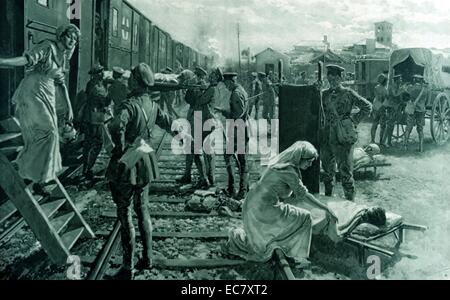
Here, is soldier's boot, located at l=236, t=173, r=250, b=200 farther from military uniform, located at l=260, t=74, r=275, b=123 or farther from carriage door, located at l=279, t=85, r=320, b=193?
military uniform, located at l=260, t=74, r=275, b=123

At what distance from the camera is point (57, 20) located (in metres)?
7.19

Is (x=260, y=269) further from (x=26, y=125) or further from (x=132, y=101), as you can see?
(x=26, y=125)

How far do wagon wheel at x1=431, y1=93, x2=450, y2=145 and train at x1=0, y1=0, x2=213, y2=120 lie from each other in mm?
9088

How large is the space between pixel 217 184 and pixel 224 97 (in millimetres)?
10044

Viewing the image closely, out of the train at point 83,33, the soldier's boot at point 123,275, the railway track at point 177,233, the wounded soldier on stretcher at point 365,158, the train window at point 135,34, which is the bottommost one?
the soldier's boot at point 123,275

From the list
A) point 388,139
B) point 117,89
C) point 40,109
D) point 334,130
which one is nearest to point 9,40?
point 117,89

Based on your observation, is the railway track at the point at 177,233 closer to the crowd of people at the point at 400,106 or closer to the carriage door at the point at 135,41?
the crowd of people at the point at 400,106

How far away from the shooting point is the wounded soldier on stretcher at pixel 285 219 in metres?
4.02

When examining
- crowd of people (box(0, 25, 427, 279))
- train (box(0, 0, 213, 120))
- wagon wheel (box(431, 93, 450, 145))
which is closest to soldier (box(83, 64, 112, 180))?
train (box(0, 0, 213, 120))

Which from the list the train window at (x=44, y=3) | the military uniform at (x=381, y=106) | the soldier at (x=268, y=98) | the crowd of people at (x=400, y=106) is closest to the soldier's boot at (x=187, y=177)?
the train window at (x=44, y=3)

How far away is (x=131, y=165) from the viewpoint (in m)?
3.68

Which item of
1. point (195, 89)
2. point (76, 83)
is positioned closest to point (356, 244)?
point (195, 89)

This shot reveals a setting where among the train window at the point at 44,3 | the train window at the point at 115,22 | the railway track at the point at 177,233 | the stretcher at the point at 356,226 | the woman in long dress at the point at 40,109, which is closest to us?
the railway track at the point at 177,233

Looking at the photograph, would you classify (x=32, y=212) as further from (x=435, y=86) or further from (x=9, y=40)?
(x=435, y=86)
